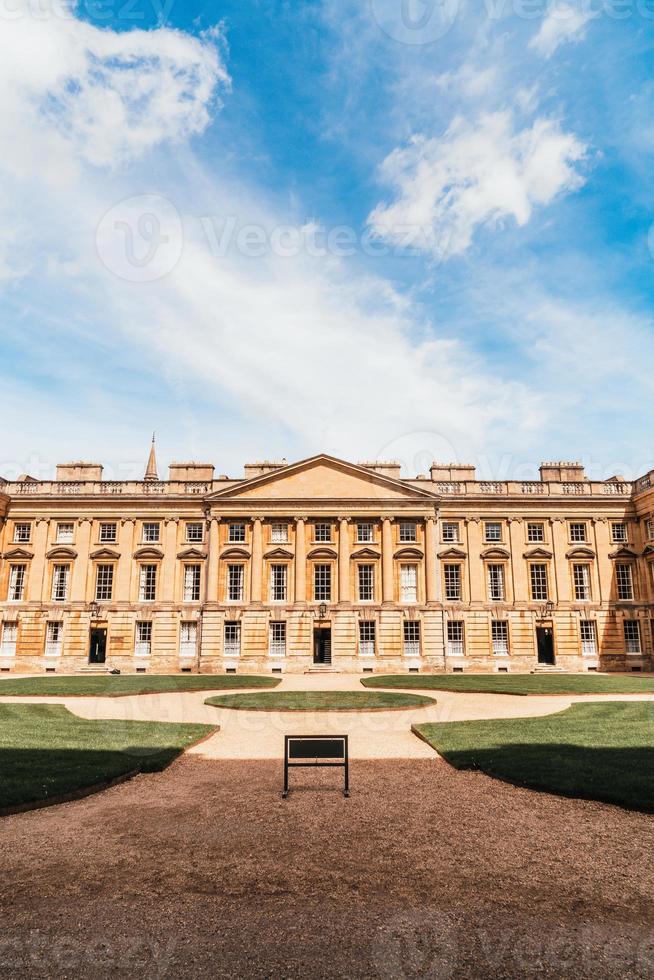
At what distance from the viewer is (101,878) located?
282 inches

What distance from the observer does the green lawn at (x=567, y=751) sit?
414 inches

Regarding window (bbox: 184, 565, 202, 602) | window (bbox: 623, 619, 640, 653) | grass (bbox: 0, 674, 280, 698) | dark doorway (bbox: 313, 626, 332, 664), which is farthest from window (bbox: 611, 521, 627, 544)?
window (bbox: 184, 565, 202, 602)

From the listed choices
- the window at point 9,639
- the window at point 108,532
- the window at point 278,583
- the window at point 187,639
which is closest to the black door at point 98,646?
the window at point 9,639

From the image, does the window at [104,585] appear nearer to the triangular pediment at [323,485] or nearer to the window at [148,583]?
the window at [148,583]

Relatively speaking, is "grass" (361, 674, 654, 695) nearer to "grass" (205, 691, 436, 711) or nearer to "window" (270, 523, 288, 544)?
"grass" (205, 691, 436, 711)

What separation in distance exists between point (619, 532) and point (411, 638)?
16073 millimetres

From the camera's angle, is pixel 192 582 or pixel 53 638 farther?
pixel 192 582

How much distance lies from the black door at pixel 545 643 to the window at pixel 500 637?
217cm

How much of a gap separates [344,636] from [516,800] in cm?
3070

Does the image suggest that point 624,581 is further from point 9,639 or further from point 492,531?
point 9,639

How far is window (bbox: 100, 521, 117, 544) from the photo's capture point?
42719 mm

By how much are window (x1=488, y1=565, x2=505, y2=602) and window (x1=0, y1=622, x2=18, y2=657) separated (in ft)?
103

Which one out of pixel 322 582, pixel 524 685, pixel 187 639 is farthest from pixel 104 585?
pixel 524 685

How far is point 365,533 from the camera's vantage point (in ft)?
139
